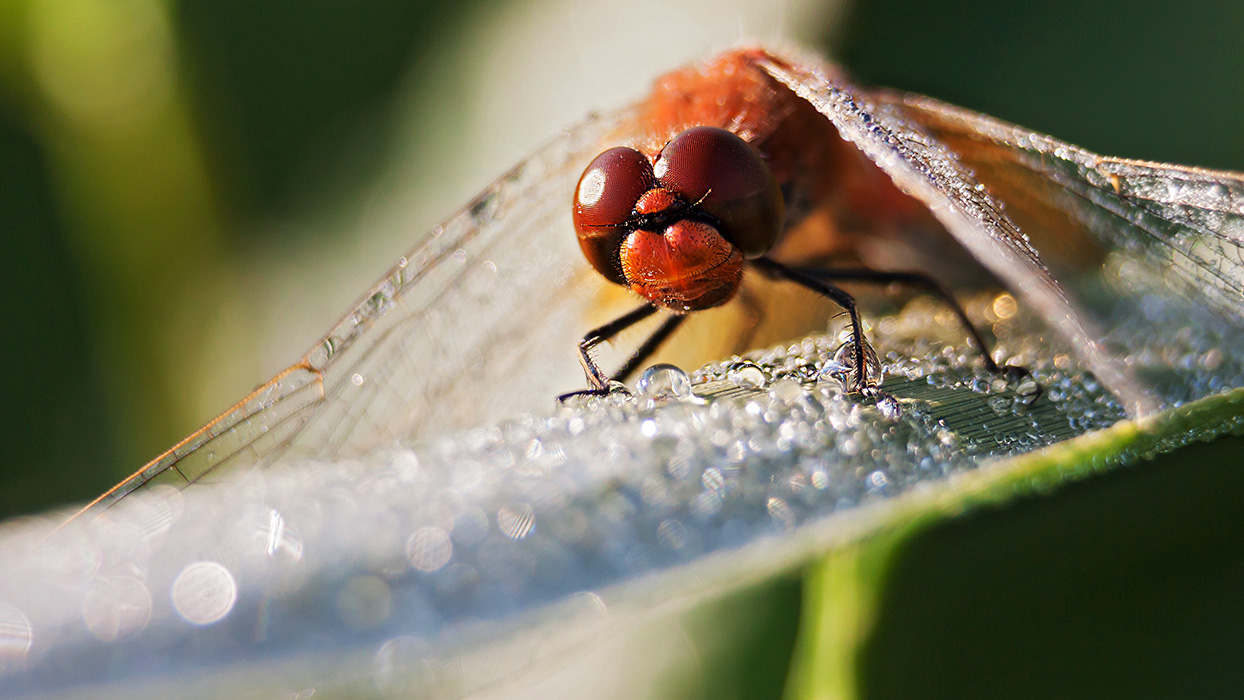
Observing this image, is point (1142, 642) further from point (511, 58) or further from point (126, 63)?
point (126, 63)

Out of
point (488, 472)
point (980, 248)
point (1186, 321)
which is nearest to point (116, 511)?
point (488, 472)

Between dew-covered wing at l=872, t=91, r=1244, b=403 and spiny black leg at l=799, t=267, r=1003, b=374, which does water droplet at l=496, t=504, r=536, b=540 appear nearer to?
dew-covered wing at l=872, t=91, r=1244, b=403

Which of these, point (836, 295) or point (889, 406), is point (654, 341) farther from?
point (889, 406)

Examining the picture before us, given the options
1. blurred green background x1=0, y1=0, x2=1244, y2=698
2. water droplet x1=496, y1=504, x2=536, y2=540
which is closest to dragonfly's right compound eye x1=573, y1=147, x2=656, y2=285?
water droplet x1=496, y1=504, x2=536, y2=540

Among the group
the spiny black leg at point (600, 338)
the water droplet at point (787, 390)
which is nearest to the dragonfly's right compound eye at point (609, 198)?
the spiny black leg at point (600, 338)

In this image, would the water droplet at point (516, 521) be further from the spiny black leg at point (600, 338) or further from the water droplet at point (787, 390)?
the spiny black leg at point (600, 338)

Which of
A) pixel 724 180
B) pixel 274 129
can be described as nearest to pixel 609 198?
pixel 724 180
